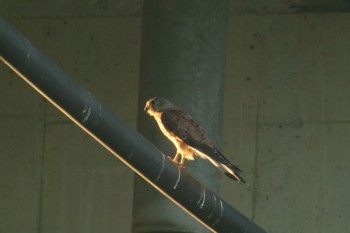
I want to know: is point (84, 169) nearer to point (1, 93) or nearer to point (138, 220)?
point (1, 93)

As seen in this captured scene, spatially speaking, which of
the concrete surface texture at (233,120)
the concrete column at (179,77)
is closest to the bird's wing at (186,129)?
the concrete column at (179,77)

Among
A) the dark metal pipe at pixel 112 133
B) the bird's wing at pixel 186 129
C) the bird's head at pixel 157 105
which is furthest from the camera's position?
the bird's head at pixel 157 105

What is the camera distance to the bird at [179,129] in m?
6.64

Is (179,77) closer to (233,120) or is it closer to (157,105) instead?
(157,105)

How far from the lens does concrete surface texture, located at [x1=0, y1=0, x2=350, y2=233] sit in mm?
9336

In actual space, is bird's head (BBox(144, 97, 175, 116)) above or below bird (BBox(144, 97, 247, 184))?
above

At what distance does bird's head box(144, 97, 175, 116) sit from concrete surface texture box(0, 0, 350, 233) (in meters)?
2.35

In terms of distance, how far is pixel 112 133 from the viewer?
14.6 ft

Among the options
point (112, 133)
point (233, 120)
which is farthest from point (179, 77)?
point (112, 133)

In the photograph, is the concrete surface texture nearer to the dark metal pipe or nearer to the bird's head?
the bird's head

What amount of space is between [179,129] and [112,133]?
2411mm

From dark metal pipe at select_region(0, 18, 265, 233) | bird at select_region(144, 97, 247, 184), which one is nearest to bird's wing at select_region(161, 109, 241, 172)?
bird at select_region(144, 97, 247, 184)

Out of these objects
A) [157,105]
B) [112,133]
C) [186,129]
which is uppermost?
[157,105]

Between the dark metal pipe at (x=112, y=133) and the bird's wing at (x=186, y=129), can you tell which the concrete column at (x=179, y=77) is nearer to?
the bird's wing at (x=186, y=129)
